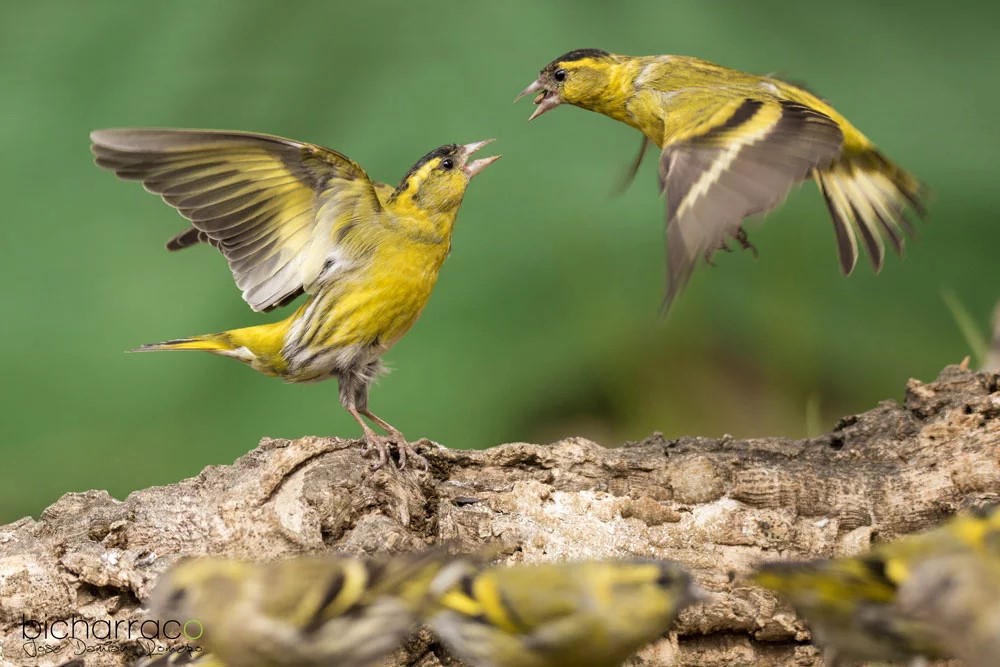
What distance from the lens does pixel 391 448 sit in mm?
2266

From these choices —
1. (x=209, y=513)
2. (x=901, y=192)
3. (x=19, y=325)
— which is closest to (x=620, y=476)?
(x=209, y=513)

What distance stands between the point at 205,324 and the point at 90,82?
2.85 ft

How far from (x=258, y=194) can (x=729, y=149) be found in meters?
0.99

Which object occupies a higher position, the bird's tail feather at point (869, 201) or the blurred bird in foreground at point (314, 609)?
the bird's tail feather at point (869, 201)

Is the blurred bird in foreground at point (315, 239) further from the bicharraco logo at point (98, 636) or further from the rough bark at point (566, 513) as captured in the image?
the bicharraco logo at point (98, 636)

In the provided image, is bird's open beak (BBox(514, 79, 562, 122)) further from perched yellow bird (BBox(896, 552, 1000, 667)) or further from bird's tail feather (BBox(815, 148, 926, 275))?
perched yellow bird (BBox(896, 552, 1000, 667))

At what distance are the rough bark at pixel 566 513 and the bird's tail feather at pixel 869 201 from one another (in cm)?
48

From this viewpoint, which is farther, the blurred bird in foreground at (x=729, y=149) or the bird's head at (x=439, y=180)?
the bird's head at (x=439, y=180)

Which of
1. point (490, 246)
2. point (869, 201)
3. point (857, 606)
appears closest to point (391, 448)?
point (857, 606)

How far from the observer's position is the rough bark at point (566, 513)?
6.57 feet

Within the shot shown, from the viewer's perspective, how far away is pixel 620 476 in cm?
225

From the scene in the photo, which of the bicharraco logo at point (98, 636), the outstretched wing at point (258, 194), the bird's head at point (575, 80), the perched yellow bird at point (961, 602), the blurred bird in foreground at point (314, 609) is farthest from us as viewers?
the bird's head at point (575, 80)

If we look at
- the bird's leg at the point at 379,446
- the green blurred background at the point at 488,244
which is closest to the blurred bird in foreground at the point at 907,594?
the bird's leg at the point at 379,446

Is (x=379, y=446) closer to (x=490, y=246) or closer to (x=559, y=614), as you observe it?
(x=559, y=614)
